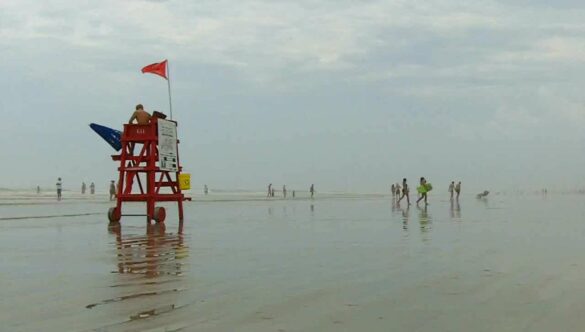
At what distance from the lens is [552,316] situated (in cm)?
463

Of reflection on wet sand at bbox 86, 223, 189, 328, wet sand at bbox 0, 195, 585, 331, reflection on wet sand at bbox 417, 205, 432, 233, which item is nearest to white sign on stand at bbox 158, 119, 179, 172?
reflection on wet sand at bbox 86, 223, 189, 328

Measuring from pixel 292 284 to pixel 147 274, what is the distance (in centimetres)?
163

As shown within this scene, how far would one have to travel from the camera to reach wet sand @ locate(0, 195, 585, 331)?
14.6 ft

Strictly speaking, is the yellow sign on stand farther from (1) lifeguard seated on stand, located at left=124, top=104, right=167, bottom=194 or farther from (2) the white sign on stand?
(1) lifeguard seated on stand, located at left=124, top=104, right=167, bottom=194

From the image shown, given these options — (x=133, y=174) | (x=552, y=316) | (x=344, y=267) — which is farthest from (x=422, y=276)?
(x=133, y=174)

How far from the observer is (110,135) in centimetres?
1681

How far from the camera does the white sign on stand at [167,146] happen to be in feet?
51.1

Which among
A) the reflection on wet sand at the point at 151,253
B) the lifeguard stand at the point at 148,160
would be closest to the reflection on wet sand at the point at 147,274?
the reflection on wet sand at the point at 151,253

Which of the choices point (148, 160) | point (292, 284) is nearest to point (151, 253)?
point (292, 284)

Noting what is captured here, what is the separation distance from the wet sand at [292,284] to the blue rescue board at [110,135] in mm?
6195

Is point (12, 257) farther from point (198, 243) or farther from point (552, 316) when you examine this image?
point (552, 316)

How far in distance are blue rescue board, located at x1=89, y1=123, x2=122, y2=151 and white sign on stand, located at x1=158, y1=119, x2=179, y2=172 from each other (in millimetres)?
1615

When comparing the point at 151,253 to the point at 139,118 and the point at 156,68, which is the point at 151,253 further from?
the point at 156,68

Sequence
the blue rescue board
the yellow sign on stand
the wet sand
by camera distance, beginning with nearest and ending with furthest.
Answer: the wet sand → the blue rescue board → the yellow sign on stand
